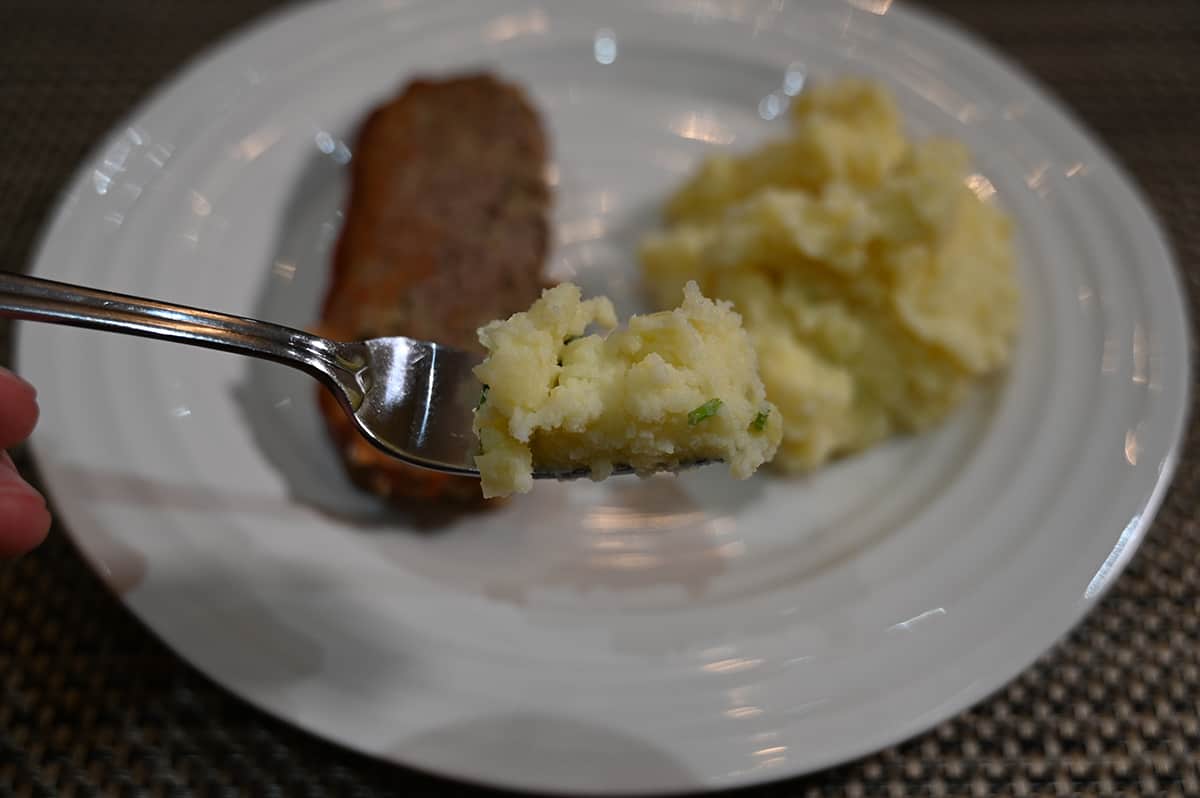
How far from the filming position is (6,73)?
9.18 feet

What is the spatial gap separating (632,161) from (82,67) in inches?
75.7

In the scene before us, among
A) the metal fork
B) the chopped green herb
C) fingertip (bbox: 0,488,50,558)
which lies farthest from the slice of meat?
the chopped green herb

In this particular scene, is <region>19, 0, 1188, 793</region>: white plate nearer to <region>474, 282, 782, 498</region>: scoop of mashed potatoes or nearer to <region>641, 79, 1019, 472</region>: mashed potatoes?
<region>641, 79, 1019, 472</region>: mashed potatoes

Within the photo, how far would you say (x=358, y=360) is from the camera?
1424 mm

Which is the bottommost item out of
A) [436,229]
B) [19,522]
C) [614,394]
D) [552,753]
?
[552,753]

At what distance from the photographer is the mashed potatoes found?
189cm

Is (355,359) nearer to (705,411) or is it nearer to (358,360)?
(358,360)

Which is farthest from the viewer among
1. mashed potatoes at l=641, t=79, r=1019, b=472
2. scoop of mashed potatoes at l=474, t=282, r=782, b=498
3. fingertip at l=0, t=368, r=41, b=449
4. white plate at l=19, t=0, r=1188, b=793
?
mashed potatoes at l=641, t=79, r=1019, b=472

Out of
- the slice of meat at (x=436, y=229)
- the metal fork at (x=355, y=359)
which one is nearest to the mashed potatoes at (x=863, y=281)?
the slice of meat at (x=436, y=229)

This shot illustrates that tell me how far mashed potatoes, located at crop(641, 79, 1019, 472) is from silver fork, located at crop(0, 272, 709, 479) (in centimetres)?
70

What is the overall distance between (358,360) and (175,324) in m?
0.28

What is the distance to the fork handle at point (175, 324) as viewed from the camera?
1222 mm

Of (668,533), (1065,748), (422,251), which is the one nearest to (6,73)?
(422,251)

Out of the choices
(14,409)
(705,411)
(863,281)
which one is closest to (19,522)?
(14,409)
